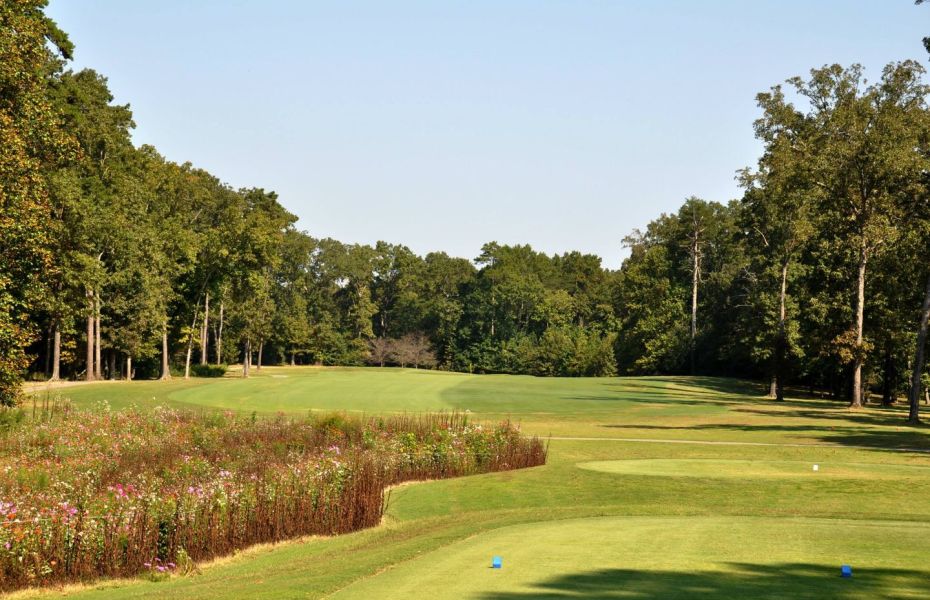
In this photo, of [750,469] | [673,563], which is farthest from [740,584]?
[750,469]

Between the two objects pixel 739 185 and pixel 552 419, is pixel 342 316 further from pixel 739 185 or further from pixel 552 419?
pixel 552 419

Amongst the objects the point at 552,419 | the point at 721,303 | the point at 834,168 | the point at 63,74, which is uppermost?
the point at 63,74

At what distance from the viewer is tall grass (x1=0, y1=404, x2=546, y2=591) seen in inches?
541

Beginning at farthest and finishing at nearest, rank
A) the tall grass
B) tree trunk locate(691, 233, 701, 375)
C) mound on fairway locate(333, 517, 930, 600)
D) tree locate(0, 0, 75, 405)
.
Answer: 1. tree trunk locate(691, 233, 701, 375)
2. tree locate(0, 0, 75, 405)
3. the tall grass
4. mound on fairway locate(333, 517, 930, 600)

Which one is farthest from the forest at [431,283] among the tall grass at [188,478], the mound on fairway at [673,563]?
the mound on fairway at [673,563]

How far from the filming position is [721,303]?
96312 mm

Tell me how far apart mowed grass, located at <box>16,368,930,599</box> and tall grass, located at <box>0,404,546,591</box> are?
0.69m

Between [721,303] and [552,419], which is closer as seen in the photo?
[552,419]

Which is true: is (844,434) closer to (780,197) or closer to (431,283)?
(780,197)

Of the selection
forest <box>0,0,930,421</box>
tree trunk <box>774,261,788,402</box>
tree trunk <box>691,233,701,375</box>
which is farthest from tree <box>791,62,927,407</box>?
tree trunk <box>691,233,701,375</box>

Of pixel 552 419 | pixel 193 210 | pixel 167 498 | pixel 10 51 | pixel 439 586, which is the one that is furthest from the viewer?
pixel 193 210

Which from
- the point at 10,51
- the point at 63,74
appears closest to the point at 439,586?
the point at 10,51

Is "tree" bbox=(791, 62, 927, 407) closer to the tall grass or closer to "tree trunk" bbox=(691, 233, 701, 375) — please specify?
the tall grass

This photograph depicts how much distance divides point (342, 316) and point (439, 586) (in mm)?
123101
